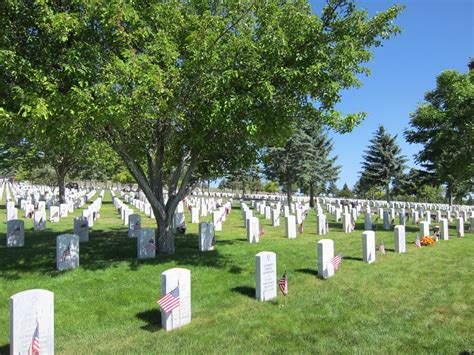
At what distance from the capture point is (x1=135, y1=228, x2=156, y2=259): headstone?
12281 mm

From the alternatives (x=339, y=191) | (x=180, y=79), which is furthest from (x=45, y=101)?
(x=339, y=191)

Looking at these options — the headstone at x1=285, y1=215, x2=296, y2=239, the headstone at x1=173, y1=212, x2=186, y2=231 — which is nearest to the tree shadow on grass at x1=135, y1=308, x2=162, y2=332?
the headstone at x1=285, y1=215, x2=296, y2=239

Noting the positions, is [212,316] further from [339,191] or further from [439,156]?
[339,191]

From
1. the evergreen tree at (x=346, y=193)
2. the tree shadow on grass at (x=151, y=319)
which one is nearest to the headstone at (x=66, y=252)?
the tree shadow on grass at (x=151, y=319)

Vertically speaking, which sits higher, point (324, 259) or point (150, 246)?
point (150, 246)

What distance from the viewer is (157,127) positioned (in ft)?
41.9

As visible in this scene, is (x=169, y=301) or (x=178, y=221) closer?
(x=169, y=301)

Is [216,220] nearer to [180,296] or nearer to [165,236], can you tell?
[165,236]

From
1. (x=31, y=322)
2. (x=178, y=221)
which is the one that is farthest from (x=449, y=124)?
(x=31, y=322)

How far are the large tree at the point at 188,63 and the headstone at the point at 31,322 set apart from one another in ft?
13.9

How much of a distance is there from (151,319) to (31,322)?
234 centimetres

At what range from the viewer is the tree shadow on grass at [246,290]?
9.28 metres

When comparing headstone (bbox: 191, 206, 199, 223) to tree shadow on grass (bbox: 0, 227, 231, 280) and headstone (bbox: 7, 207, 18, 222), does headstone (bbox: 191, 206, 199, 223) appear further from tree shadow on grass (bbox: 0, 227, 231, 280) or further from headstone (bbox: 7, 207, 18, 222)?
headstone (bbox: 7, 207, 18, 222)

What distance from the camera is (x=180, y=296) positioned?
7.53m
